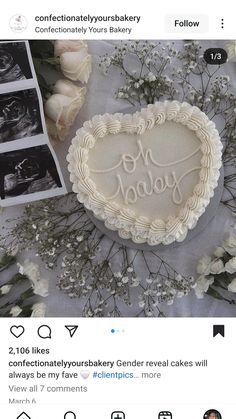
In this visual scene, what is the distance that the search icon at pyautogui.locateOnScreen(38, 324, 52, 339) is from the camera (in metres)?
0.65

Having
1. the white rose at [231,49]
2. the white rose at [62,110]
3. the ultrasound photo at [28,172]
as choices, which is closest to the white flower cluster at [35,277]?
the ultrasound photo at [28,172]

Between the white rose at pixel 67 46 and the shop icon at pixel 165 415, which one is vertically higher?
the white rose at pixel 67 46

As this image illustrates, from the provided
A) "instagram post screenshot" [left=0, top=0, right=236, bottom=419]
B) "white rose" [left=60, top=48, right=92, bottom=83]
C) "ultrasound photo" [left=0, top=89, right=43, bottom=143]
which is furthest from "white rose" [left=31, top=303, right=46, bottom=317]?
"white rose" [left=60, top=48, right=92, bottom=83]

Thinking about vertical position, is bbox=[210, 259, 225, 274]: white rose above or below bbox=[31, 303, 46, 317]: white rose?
above

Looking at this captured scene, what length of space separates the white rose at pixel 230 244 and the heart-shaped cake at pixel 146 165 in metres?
0.07

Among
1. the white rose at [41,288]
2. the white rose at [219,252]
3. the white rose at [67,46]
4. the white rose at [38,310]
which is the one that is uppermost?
the white rose at [67,46]

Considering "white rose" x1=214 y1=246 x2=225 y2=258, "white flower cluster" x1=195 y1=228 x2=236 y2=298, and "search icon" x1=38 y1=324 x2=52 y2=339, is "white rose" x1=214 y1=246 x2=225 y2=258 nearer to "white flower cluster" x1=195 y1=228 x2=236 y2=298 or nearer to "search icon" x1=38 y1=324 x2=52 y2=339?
"white flower cluster" x1=195 y1=228 x2=236 y2=298

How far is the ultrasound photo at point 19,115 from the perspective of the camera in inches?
27.3

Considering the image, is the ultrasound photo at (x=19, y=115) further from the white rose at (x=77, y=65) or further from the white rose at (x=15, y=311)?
the white rose at (x=15, y=311)

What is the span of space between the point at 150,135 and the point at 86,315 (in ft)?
1.01

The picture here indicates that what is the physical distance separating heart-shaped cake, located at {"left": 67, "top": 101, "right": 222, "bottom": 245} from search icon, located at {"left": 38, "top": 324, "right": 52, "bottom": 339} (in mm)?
191

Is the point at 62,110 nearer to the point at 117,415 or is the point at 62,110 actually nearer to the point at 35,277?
the point at 35,277

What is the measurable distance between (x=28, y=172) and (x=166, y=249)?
0.27 metres

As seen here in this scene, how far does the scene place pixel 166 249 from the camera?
0.70m
